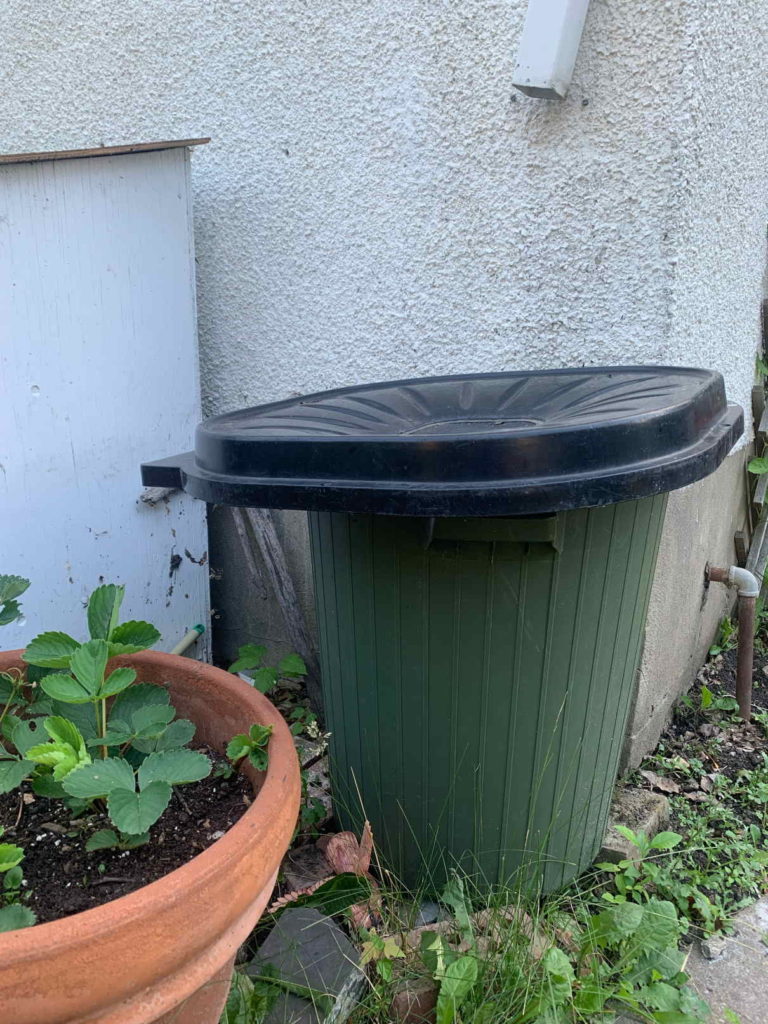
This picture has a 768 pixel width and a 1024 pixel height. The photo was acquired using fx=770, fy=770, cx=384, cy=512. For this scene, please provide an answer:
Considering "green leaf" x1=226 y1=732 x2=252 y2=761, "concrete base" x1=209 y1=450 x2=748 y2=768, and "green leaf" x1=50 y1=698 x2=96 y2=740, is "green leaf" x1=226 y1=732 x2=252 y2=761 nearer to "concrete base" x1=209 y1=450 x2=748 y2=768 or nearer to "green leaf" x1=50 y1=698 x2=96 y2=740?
"green leaf" x1=50 y1=698 x2=96 y2=740

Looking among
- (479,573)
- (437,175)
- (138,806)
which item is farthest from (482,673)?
(437,175)

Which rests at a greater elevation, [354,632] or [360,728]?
[354,632]

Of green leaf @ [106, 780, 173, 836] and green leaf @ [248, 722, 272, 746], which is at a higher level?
green leaf @ [106, 780, 173, 836]

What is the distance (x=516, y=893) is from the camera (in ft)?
4.75

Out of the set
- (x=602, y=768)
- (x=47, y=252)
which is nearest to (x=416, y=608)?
(x=602, y=768)

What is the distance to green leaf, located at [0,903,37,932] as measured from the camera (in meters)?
0.92

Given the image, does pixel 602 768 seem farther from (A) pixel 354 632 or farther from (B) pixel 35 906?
(B) pixel 35 906

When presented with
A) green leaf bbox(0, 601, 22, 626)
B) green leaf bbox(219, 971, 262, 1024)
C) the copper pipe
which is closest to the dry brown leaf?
green leaf bbox(219, 971, 262, 1024)

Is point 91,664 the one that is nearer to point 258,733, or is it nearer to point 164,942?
point 258,733

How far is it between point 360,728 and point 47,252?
126 centimetres

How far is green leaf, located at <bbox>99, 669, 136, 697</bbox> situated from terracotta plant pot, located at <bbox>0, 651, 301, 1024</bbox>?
24 centimetres

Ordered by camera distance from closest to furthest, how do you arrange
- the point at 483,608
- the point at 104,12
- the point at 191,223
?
the point at 483,608, the point at 191,223, the point at 104,12

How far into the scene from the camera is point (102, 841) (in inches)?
41.9

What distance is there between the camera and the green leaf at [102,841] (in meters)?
1.06
